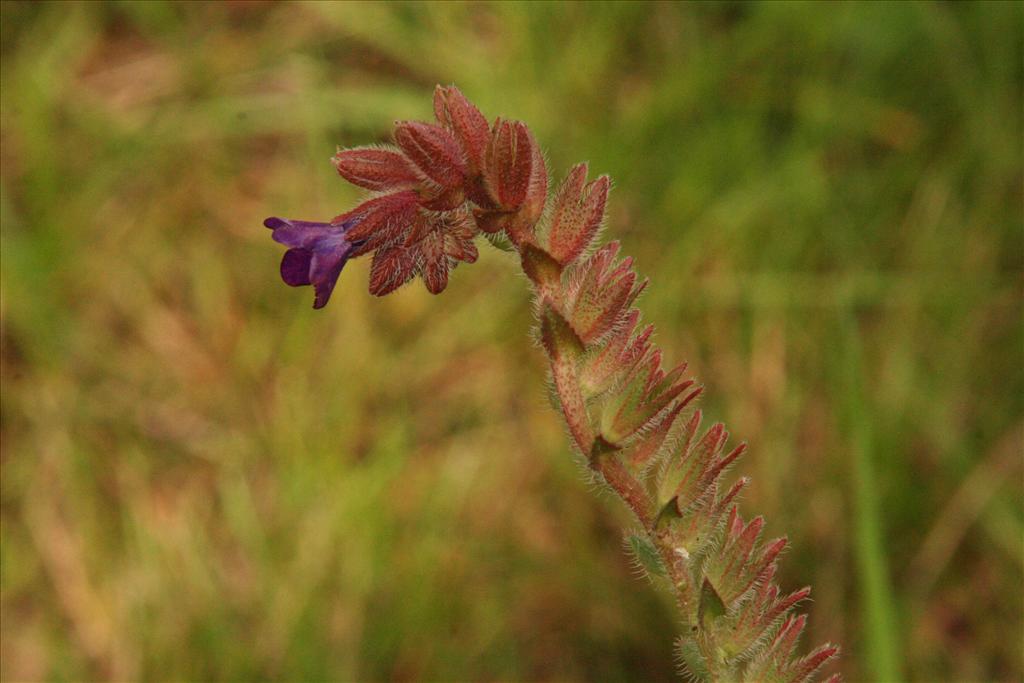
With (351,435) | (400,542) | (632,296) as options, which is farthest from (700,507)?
(351,435)

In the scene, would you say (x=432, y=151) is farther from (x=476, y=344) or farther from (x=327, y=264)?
(x=476, y=344)

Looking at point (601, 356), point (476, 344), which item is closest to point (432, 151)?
point (601, 356)

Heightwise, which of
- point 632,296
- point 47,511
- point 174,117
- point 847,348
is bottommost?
point 632,296

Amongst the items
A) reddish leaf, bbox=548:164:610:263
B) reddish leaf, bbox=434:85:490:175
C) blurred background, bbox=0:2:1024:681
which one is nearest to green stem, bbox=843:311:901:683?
blurred background, bbox=0:2:1024:681

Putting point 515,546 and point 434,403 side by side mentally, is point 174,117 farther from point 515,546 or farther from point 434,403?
point 515,546

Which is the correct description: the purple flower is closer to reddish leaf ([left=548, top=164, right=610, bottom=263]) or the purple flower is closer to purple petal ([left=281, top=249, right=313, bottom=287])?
purple petal ([left=281, top=249, right=313, bottom=287])

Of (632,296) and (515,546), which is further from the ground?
(515,546)

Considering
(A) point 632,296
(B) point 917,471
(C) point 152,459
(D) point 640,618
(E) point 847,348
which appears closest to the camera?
(A) point 632,296
